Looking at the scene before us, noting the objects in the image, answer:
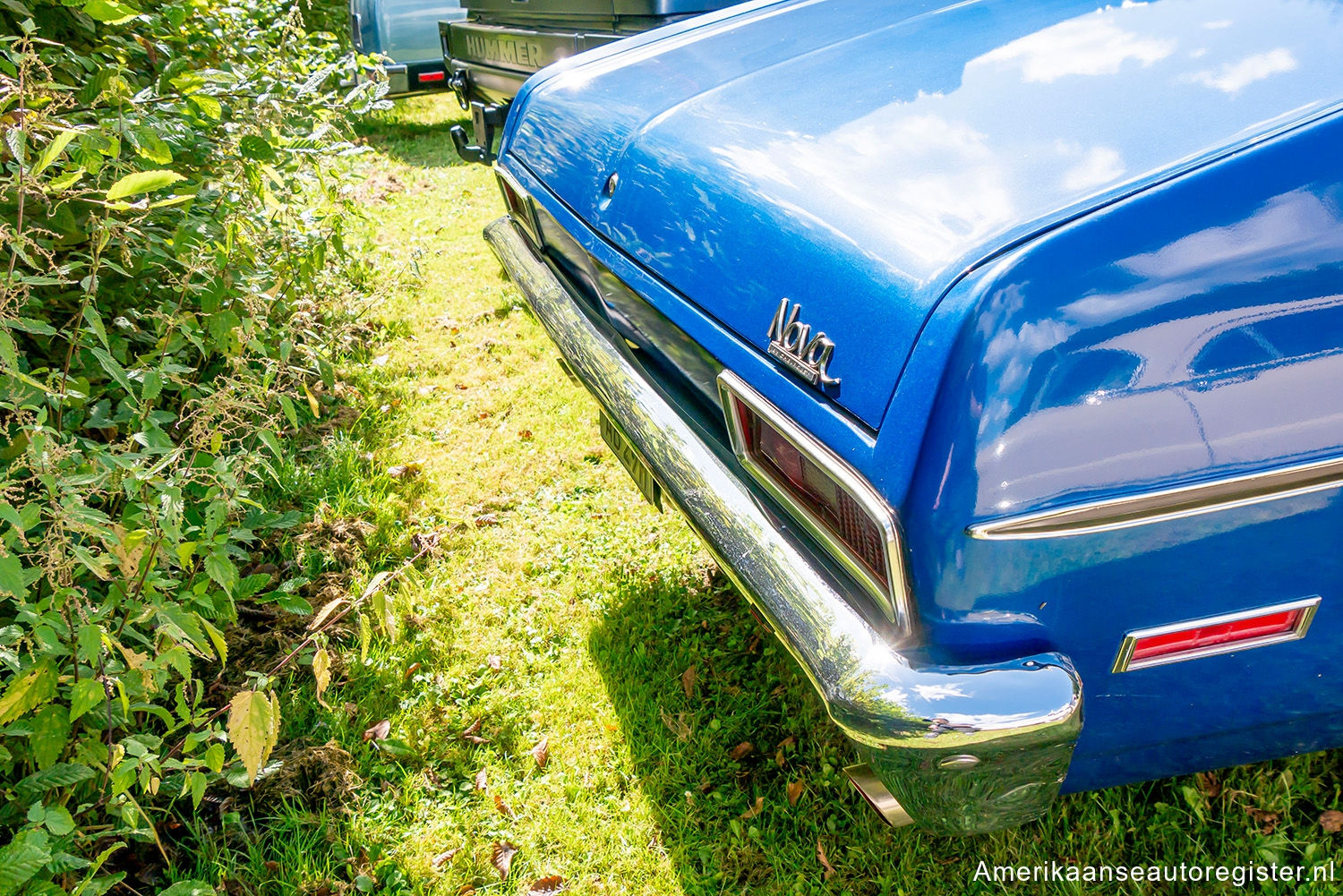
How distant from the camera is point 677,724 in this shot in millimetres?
2295

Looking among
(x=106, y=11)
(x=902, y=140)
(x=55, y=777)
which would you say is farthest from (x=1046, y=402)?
(x=106, y=11)

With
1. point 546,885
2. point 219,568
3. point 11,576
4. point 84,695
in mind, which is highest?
point 11,576

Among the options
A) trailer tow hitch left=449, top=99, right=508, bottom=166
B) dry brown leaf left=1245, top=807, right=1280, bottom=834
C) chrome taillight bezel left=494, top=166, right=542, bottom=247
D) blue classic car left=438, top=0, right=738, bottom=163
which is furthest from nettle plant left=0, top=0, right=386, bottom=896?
dry brown leaf left=1245, top=807, right=1280, bottom=834

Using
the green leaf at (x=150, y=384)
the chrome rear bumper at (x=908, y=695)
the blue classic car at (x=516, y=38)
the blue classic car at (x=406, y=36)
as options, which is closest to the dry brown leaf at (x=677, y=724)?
the chrome rear bumper at (x=908, y=695)

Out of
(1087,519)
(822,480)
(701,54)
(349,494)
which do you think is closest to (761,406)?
(822,480)

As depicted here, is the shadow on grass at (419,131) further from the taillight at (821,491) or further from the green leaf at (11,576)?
the green leaf at (11,576)

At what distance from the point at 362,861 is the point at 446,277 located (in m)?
3.33

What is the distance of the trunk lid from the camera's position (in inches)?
50.4

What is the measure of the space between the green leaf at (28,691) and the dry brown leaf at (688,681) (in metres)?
1.39

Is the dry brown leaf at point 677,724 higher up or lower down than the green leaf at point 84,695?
lower down

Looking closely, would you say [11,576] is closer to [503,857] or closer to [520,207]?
[503,857]

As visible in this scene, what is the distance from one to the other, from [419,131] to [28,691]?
701 centimetres

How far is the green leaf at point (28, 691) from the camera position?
1491 mm

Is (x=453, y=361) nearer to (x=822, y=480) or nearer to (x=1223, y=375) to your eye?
(x=822, y=480)
